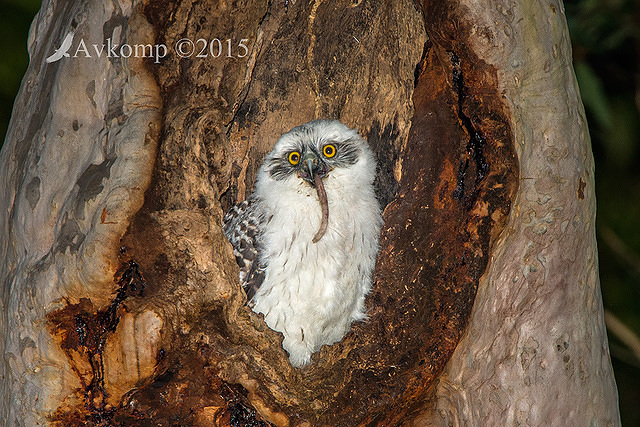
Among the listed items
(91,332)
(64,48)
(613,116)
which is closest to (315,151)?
(64,48)

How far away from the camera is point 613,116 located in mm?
7238

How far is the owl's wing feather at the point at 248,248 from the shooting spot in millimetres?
3916

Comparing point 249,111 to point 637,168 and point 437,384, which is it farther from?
point 637,168

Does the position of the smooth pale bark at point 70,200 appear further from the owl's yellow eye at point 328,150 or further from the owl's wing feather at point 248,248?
the owl's yellow eye at point 328,150

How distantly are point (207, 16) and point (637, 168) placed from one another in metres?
6.16

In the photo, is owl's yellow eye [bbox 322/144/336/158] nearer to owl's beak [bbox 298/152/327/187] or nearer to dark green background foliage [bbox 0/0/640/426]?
owl's beak [bbox 298/152/327/187]

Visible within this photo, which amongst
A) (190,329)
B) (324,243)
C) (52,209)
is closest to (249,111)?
(324,243)

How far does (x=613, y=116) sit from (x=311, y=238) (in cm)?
486

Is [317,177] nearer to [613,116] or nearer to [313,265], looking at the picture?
[313,265]

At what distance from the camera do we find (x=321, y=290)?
3848mm

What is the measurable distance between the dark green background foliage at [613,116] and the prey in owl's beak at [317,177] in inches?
121

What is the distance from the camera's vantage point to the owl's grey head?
13.0 feet

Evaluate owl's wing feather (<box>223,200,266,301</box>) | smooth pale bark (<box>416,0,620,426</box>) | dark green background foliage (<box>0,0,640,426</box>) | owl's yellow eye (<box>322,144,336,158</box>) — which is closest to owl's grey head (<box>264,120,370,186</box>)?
owl's yellow eye (<box>322,144,336,158</box>)

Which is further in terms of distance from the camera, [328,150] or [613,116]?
[613,116]
